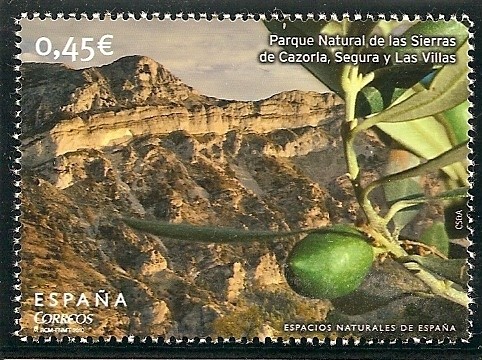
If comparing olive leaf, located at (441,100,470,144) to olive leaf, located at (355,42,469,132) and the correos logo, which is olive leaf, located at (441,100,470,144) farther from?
the correos logo

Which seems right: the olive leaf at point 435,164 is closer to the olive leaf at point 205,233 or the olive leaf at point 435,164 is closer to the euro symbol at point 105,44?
the olive leaf at point 205,233

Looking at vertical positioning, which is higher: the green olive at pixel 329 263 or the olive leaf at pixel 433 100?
the olive leaf at pixel 433 100

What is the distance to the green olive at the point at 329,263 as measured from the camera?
0.62 metres

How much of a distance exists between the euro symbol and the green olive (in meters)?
0.31

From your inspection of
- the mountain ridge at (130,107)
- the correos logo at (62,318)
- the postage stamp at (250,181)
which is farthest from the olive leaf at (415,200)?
the correos logo at (62,318)

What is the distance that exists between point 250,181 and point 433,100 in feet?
0.75

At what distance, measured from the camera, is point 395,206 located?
2.04 feet

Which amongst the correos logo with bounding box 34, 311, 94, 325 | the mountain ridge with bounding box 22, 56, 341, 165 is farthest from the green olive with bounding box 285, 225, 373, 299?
the correos logo with bounding box 34, 311, 94, 325

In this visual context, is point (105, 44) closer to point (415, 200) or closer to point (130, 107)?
point (130, 107)

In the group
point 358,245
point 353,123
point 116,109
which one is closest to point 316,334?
point 358,245

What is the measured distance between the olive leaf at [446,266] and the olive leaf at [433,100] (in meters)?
0.16

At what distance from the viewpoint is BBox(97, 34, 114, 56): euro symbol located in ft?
2.07

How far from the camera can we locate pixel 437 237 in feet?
2.04

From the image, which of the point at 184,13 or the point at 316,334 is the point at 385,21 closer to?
the point at 184,13
